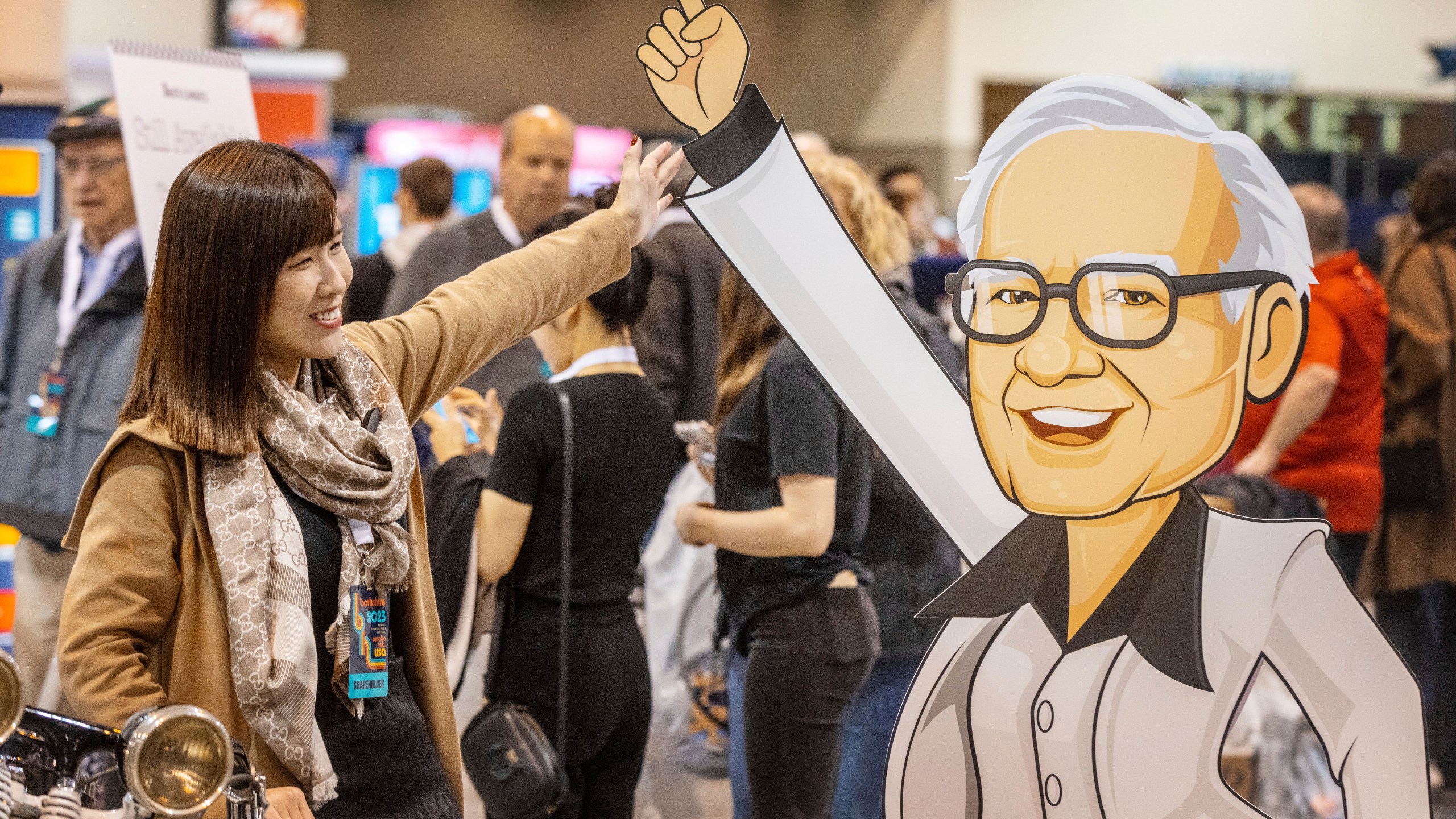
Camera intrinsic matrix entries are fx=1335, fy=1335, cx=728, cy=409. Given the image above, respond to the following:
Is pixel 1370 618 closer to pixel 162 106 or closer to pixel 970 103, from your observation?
pixel 162 106

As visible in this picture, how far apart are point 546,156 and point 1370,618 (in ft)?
7.39

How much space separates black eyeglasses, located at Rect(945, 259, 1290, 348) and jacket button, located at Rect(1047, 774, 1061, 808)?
0.74m

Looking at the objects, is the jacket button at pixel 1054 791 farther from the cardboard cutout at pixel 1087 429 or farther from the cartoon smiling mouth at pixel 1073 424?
the cartoon smiling mouth at pixel 1073 424

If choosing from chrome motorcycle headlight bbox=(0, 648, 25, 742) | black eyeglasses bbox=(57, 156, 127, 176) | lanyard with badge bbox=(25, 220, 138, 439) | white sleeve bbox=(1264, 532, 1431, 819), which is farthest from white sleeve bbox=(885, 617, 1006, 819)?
black eyeglasses bbox=(57, 156, 127, 176)

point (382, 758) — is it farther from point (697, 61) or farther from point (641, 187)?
point (697, 61)

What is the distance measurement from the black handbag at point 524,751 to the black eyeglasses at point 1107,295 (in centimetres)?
86

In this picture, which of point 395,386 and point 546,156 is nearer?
point 395,386

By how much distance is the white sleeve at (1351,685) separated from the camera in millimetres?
2209

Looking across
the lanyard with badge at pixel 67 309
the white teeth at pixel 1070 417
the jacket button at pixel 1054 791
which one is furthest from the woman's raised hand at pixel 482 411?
the lanyard with badge at pixel 67 309

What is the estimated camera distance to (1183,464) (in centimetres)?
219

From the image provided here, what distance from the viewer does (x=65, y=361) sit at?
3.57 meters

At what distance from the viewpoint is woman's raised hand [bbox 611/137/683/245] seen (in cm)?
220

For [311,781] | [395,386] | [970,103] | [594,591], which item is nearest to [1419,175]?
[594,591]

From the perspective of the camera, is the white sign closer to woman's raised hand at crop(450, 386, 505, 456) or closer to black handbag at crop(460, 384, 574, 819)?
woman's raised hand at crop(450, 386, 505, 456)
